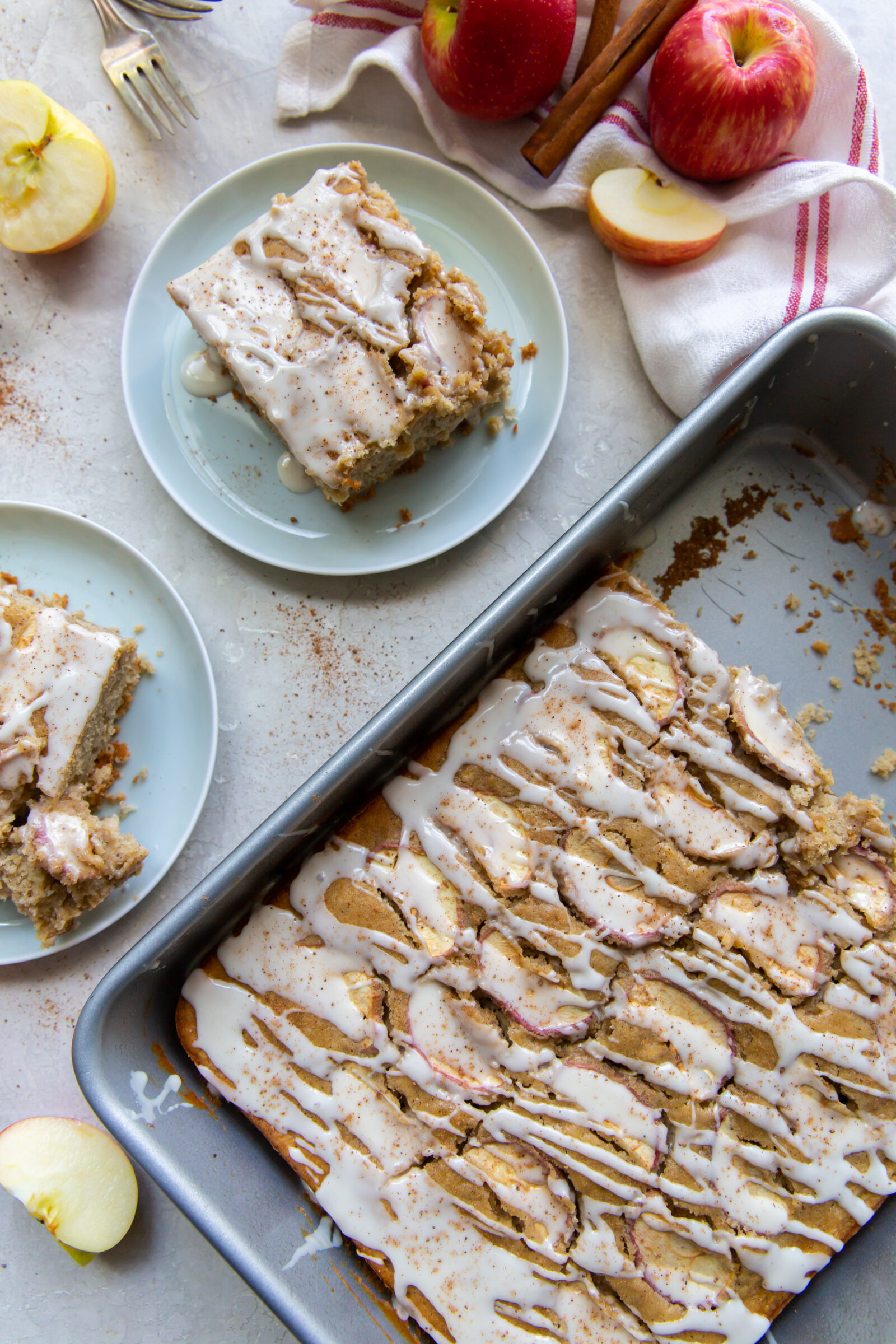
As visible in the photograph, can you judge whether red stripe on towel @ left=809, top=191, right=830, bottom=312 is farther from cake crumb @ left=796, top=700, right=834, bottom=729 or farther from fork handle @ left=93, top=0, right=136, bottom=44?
fork handle @ left=93, top=0, right=136, bottom=44

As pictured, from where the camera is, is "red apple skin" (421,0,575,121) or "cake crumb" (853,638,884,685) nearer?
"red apple skin" (421,0,575,121)

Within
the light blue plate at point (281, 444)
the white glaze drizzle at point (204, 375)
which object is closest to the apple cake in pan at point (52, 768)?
the light blue plate at point (281, 444)

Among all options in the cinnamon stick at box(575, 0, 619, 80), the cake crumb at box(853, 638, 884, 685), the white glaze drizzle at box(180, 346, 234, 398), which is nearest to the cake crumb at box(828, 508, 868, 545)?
the cake crumb at box(853, 638, 884, 685)

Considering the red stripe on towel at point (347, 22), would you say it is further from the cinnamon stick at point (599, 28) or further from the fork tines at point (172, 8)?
the cinnamon stick at point (599, 28)

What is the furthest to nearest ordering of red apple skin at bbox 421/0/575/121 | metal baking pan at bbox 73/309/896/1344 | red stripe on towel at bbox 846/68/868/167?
1. red stripe on towel at bbox 846/68/868/167
2. red apple skin at bbox 421/0/575/121
3. metal baking pan at bbox 73/309/896/1344

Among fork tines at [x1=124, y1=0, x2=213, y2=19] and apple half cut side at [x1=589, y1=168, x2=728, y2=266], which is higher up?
fork tines at [x1=124, y1=0, x2=213, y2=19]

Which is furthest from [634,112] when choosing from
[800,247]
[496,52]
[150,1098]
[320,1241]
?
[320,1241]

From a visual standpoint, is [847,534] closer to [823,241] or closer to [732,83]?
[823,241]
